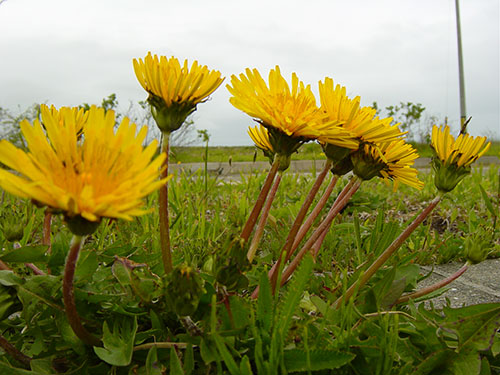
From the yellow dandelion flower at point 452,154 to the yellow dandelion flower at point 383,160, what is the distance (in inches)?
3.0

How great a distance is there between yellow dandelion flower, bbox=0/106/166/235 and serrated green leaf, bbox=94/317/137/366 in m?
0.32

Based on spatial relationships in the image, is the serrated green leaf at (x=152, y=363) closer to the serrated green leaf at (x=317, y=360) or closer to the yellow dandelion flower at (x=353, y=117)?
the serrated green leaf at (x=317, y=360)

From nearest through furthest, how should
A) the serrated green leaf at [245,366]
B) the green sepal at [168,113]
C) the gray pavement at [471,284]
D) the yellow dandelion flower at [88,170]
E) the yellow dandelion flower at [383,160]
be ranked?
the yellow dandelion flower at [88,170] → the serrated green leaf at [245,366] → the green sepal at [168,113] → the yellow dandelion flower at [383,160] → the gray pavement at [471,284]

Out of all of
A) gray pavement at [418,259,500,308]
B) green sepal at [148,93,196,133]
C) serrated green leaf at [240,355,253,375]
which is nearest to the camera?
serrated green leaf at [240,355,253,375]

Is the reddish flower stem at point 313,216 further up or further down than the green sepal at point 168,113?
further down

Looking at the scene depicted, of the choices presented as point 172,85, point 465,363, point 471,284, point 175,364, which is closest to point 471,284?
point 471,284

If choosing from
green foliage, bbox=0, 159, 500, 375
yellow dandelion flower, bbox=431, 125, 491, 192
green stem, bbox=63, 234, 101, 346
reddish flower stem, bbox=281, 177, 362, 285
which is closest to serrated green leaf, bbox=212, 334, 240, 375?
green foliage, bbox=0, 159, 500, 375

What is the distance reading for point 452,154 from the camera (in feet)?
3.49

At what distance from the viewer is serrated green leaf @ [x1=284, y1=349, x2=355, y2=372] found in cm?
74

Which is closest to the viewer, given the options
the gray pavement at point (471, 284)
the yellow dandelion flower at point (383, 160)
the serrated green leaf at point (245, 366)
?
the serrated green leaf at point (245, 366)

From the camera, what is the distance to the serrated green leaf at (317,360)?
2.44ft

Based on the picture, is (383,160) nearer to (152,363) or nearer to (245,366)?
(245,366)

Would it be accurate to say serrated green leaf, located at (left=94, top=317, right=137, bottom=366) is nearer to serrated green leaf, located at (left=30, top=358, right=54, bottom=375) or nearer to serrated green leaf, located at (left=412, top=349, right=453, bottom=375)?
serrated green leaf, located at (left=30, top=358, right=54, bottom=375)

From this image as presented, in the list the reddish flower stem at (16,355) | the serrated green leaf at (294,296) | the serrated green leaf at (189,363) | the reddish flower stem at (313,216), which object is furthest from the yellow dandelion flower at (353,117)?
the reddish flower stem at (16,355)
